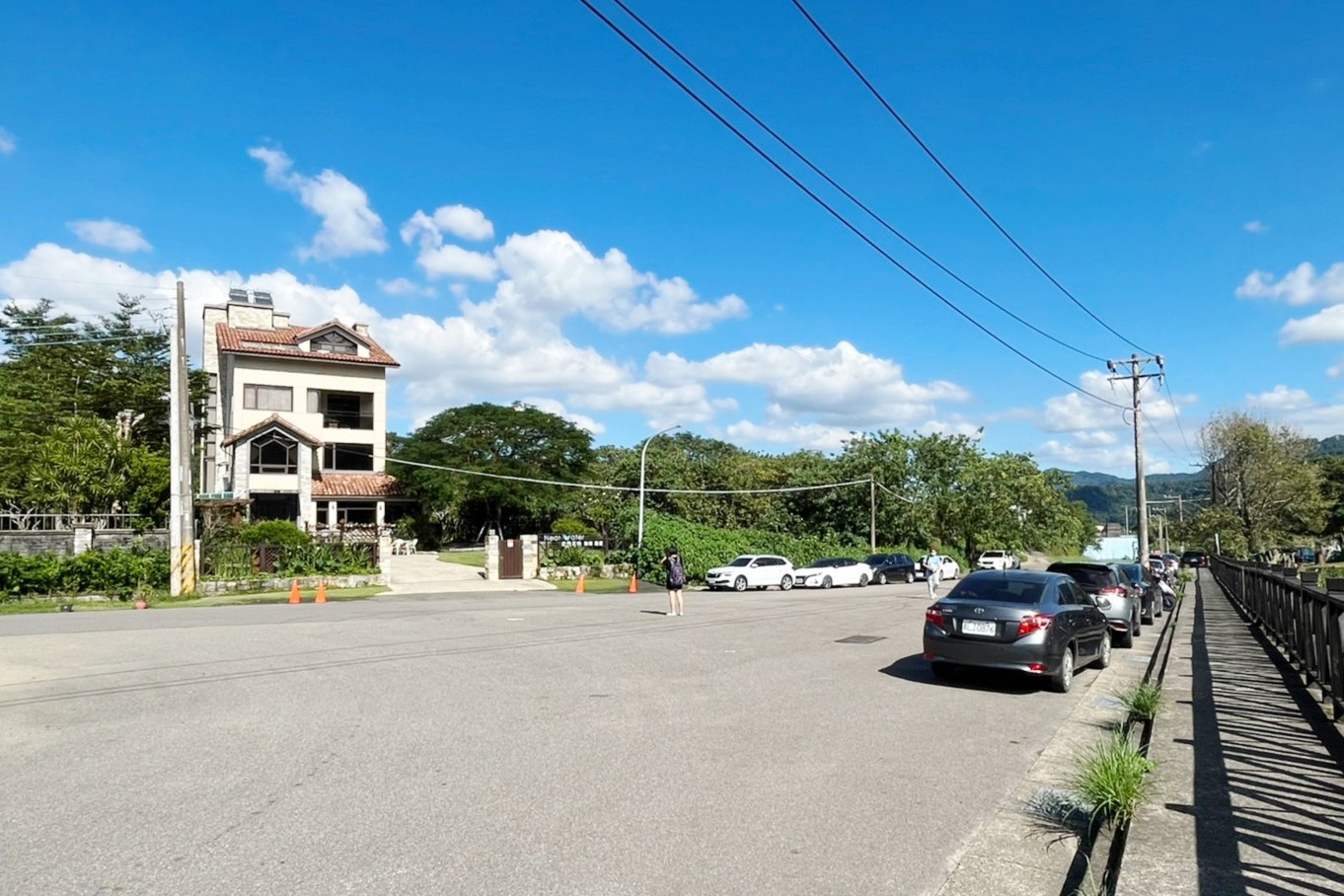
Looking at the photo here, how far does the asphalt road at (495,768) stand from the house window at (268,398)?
38.7 m

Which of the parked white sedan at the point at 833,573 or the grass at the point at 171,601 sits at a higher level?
the grass at the point at 171,601

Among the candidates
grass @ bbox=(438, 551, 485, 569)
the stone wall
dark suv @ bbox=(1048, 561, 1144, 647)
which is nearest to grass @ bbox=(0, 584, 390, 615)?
the stone wall

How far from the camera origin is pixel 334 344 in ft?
174

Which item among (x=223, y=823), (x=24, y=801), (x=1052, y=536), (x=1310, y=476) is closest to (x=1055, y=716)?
(x=223, y=823)

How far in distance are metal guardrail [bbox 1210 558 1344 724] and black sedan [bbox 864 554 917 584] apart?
24886 millimetres

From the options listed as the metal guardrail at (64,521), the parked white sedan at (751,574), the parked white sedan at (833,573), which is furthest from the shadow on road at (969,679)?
the metal guardrail at (64,521)

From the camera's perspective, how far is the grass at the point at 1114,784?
5.50 meters

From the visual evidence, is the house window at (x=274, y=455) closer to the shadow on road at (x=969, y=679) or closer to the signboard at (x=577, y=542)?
the signboard at (x=577, y=542)

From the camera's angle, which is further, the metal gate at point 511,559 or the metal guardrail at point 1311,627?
the metal gate at point 511,559

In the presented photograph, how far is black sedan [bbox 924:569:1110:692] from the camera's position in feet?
33.8

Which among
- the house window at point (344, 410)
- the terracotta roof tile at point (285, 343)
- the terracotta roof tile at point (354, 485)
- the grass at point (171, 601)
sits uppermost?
the terracotta roof tile at point (285, 343)

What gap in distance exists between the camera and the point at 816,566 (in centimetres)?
3856

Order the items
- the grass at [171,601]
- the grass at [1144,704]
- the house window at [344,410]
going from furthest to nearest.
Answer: the house window at [344,410]
the grass at [171,601]
the grass at [1144,704]

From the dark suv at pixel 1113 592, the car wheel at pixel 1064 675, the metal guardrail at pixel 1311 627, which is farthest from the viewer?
the dark suv at pixel 1113 592
